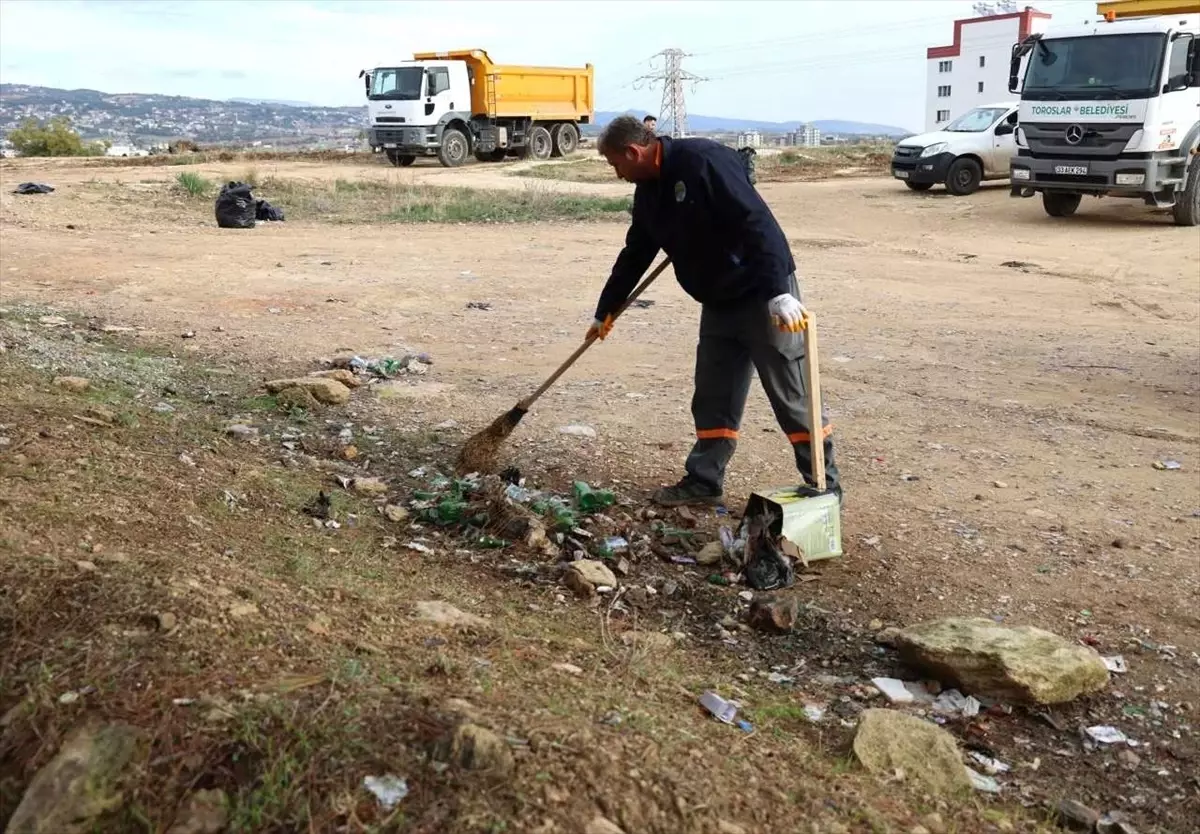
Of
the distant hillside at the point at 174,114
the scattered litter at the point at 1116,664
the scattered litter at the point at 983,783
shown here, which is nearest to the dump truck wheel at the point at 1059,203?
the scattered litter at the point at 1116,664

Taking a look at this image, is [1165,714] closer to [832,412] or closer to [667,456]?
[667,456]

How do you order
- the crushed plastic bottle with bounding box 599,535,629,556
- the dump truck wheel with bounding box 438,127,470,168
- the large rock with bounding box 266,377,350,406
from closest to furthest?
the crushed plastic bottle with bounding box 599,535,629,556, the large rock with bounding box 266,377,350,406, the dump truck wheel with bounding box 438,127,470,168

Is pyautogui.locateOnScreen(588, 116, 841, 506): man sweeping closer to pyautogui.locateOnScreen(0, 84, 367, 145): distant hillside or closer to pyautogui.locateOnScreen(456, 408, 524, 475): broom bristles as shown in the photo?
pyautogui.locateOnScreen(456, 408, 524, 475): broom bristles

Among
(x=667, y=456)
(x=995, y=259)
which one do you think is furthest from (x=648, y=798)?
(x=995, y=259)

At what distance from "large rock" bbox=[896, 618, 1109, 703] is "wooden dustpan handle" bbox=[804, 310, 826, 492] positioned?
833 millimetres

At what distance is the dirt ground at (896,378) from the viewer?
3.71 metres

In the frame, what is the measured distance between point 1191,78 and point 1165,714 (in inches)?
466

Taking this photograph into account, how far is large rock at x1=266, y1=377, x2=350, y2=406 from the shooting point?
19.0 ft

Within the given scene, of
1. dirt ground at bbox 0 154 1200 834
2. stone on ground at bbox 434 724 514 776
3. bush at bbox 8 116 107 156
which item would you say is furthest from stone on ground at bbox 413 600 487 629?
bush at bbox 8 116 107 156

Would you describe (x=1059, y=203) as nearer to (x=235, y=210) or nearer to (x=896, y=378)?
(x=896, y=378)

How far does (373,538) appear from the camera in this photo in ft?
13.4

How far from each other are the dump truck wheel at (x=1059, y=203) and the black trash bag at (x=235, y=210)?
10.7 m

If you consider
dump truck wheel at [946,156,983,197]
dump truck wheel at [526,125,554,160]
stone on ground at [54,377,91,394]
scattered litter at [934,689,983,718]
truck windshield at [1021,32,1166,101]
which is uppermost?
truck windshield at [1021,32,1166,101]

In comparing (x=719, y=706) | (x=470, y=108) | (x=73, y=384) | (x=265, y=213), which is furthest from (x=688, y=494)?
(x=470, y=108)
